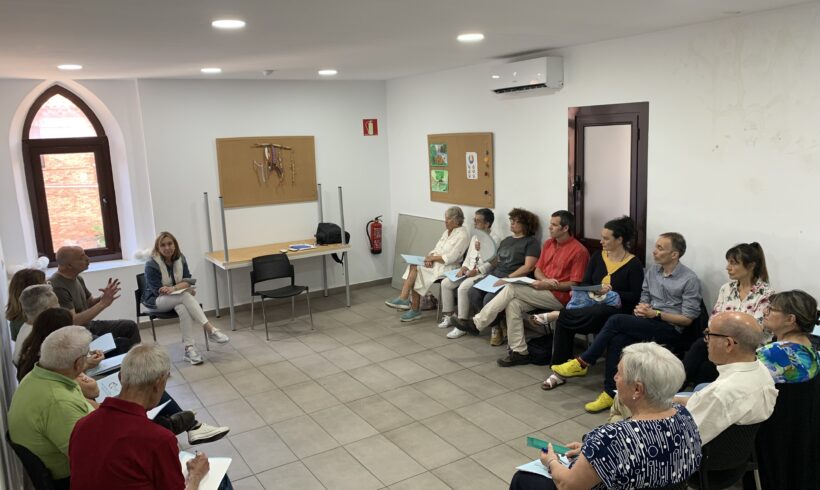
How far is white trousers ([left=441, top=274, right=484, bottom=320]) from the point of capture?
6156 mm

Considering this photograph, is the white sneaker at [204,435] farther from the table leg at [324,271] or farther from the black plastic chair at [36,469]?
the table leg at [324,271]

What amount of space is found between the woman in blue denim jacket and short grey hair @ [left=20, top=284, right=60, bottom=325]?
6.30 ft

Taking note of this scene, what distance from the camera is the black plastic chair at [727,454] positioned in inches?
103

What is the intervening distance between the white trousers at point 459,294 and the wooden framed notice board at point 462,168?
3.05ft

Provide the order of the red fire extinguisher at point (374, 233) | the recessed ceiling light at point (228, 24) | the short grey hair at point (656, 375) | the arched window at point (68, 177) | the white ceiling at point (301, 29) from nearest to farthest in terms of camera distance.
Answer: the short grey hair at point (656, 375) < the white ceiling at point (301, 29) < the recessed ceiling light at point (228, 24) < the arched window at point (68, 177) < the red fire extinguisher at point (374, 233)

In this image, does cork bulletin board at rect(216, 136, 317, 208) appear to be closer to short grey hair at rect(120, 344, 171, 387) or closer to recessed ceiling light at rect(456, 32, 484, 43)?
recessed ceiling light at rect(456, 32, 484, 43)

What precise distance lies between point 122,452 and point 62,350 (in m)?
0.78

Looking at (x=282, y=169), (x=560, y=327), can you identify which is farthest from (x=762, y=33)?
(x=282, y=169)

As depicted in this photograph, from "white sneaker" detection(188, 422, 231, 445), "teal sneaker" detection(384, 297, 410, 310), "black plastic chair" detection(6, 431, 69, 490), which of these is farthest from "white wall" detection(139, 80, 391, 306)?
"black plastic chair" detection(6, 431, 69, 490)

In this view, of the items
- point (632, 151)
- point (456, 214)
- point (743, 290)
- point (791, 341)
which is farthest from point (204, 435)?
point (632, 151)

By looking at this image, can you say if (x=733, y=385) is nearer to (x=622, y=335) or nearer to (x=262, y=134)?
(x=622, y=335)

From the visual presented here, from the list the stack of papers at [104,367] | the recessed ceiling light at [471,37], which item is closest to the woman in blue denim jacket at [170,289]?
the stack of papers at [104,367]

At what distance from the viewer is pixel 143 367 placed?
7.91 ft

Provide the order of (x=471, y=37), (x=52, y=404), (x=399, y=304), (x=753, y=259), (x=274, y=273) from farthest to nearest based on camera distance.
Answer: (x=399, y=304), (x=274, y=273), (x=471, y=37), (x=753, y=259), (x=52, y=404)
